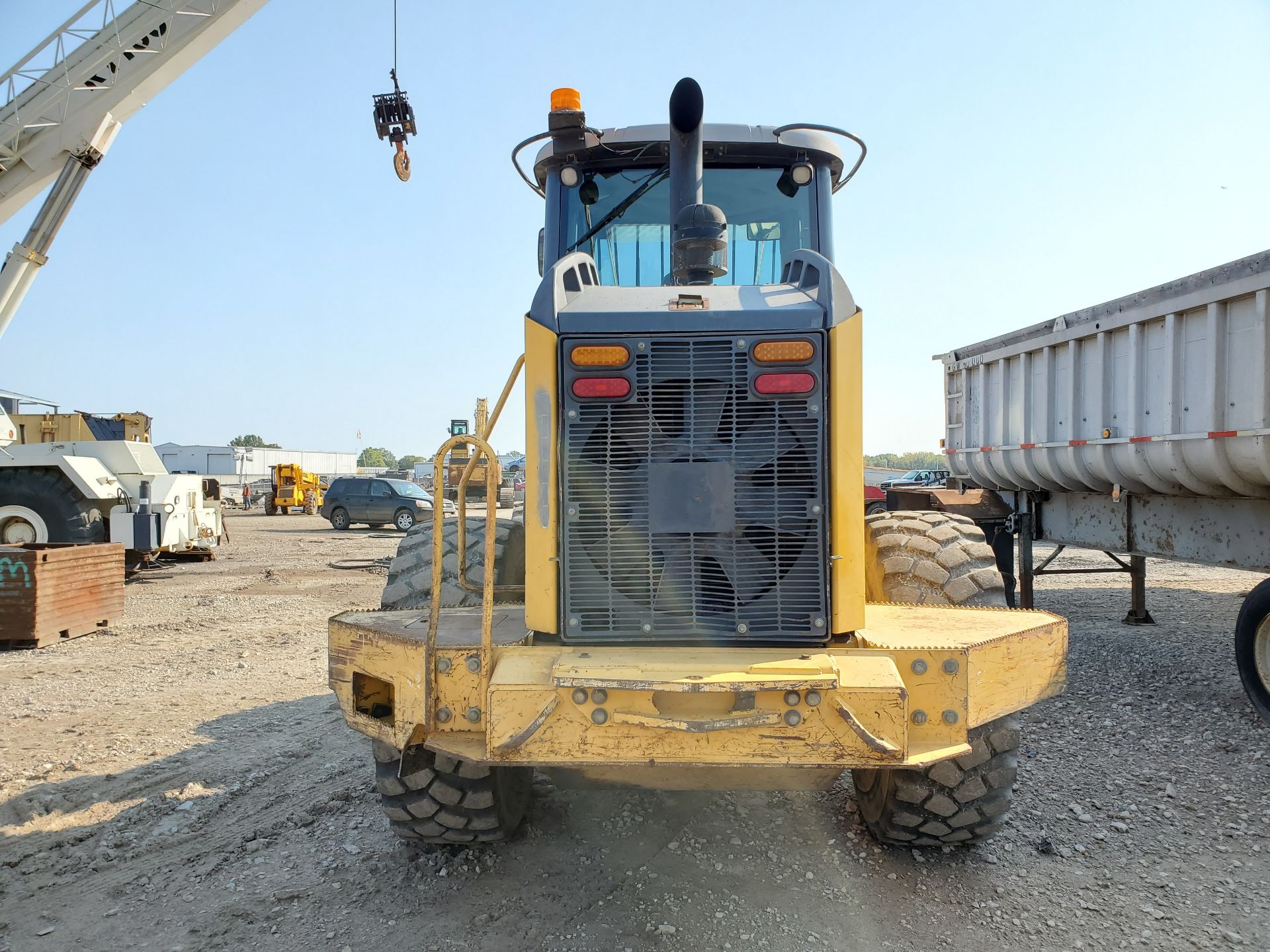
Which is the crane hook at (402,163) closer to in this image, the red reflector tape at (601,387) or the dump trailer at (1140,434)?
the dump trailer at (1140,434)

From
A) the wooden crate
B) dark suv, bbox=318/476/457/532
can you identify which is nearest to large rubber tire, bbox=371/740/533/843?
the wooden crate

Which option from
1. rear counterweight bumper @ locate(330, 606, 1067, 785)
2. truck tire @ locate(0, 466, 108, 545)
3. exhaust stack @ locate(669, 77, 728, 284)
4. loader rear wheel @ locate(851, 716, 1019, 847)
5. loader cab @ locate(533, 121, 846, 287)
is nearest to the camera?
rear counterweight bumper @ locate(330, 606, 1067, 785)

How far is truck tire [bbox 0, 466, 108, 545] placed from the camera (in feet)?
35.0

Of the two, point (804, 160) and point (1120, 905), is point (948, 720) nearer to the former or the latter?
point (1120, 905)

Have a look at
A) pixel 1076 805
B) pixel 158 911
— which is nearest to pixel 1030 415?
pixel 1076 805

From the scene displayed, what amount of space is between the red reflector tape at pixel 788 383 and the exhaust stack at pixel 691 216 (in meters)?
0.70

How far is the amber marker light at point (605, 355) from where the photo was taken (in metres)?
2.69

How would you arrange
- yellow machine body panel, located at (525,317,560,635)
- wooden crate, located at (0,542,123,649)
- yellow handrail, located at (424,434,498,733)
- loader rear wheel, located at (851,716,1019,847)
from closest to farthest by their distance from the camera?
yellow handrail, located at (424,434,498,733), yellow machine body panel, located at (525,317,560,635), loader rear wheel, located at (851,716,1019,847), wooden crate, located at (0,542,123,649)

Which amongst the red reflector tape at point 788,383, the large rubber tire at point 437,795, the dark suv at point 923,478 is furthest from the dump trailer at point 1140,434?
the dark suv at point 923,478

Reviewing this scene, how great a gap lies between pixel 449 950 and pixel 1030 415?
21.9ft

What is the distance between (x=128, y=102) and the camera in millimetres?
11492

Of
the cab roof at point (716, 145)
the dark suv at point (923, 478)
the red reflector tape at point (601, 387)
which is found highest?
the cab roof at point (716, 145)

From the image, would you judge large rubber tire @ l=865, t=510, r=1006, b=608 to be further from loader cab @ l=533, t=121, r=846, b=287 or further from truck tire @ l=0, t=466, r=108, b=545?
truck tire @ l=0, t=466, r=108, b=545

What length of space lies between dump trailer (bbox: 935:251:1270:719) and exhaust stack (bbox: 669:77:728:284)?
3.68 m
